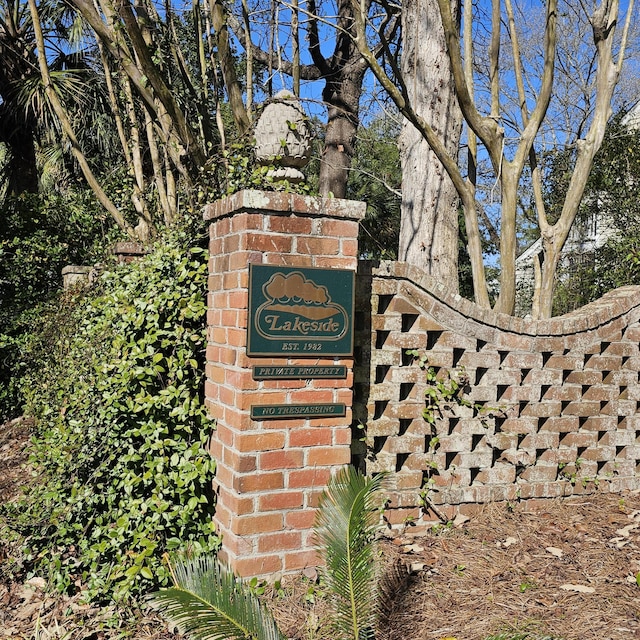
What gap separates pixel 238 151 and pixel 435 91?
2692mm

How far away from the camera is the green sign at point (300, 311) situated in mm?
3031

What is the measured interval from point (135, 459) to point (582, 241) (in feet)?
34.7

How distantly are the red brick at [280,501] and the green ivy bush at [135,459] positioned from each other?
0.38m

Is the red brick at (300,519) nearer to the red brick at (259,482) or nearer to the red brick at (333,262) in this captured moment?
the red brick at (259,482)

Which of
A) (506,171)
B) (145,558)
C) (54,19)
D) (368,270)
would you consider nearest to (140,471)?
(145,558)

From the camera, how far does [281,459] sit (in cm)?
313

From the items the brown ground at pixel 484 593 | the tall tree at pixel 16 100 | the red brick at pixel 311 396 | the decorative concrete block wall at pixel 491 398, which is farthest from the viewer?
the tall tree at pixel 16 100

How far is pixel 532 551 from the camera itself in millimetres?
3504

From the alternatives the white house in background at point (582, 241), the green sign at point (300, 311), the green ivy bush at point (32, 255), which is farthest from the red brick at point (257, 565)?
the white house in background at point (582, 241)

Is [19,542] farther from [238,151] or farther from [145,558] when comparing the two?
[238,151]

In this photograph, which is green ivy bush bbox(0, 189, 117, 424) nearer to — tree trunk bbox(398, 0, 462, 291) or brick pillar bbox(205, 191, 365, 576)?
tree trunk bbox(398, 0, 462, 291)

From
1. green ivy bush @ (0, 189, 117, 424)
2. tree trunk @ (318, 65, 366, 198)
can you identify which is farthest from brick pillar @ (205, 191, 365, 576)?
tree trunk @ (318, 65, 366, 198)

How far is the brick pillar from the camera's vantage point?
3047mm

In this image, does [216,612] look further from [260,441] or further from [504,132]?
[504,132]
